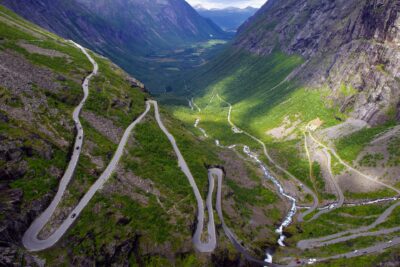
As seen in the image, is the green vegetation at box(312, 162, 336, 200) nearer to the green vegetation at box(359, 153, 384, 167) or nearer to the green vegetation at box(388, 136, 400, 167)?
the green vegetation at box(359, 153, 384, 167)

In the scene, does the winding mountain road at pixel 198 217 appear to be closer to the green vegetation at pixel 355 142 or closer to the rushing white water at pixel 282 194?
the rushing white water at pixel 282 194

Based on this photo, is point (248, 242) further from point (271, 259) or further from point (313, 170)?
point (313, 170)

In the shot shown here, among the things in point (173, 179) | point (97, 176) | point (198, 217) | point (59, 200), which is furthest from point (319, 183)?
point (59, 200)

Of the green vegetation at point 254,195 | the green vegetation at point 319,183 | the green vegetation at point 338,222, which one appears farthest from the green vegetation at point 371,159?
the green vegetation at point 254,195

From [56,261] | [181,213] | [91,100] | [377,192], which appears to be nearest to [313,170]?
[377,192]

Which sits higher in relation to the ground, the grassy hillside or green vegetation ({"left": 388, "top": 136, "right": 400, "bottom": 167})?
green vegetation ({"left": 388, "top": 136, "right": 400, "bottom": 167})

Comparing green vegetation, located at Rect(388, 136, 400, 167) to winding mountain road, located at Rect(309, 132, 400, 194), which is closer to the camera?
winding mountain road, located at Rect(309, 132, 400, 194)

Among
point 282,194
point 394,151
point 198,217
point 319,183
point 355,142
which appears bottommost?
point 198,217

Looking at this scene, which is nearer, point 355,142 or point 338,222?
point 338,222

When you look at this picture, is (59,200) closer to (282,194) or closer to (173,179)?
(173,179)

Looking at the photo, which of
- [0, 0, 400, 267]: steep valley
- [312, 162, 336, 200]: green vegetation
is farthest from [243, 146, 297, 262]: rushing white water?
[312, 162, 336, 200]: green vegetation

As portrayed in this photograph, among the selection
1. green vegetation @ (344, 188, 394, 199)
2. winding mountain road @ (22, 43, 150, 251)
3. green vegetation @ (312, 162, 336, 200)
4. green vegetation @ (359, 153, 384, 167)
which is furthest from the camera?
green vegetation @ (359, 153, 384, 167)
